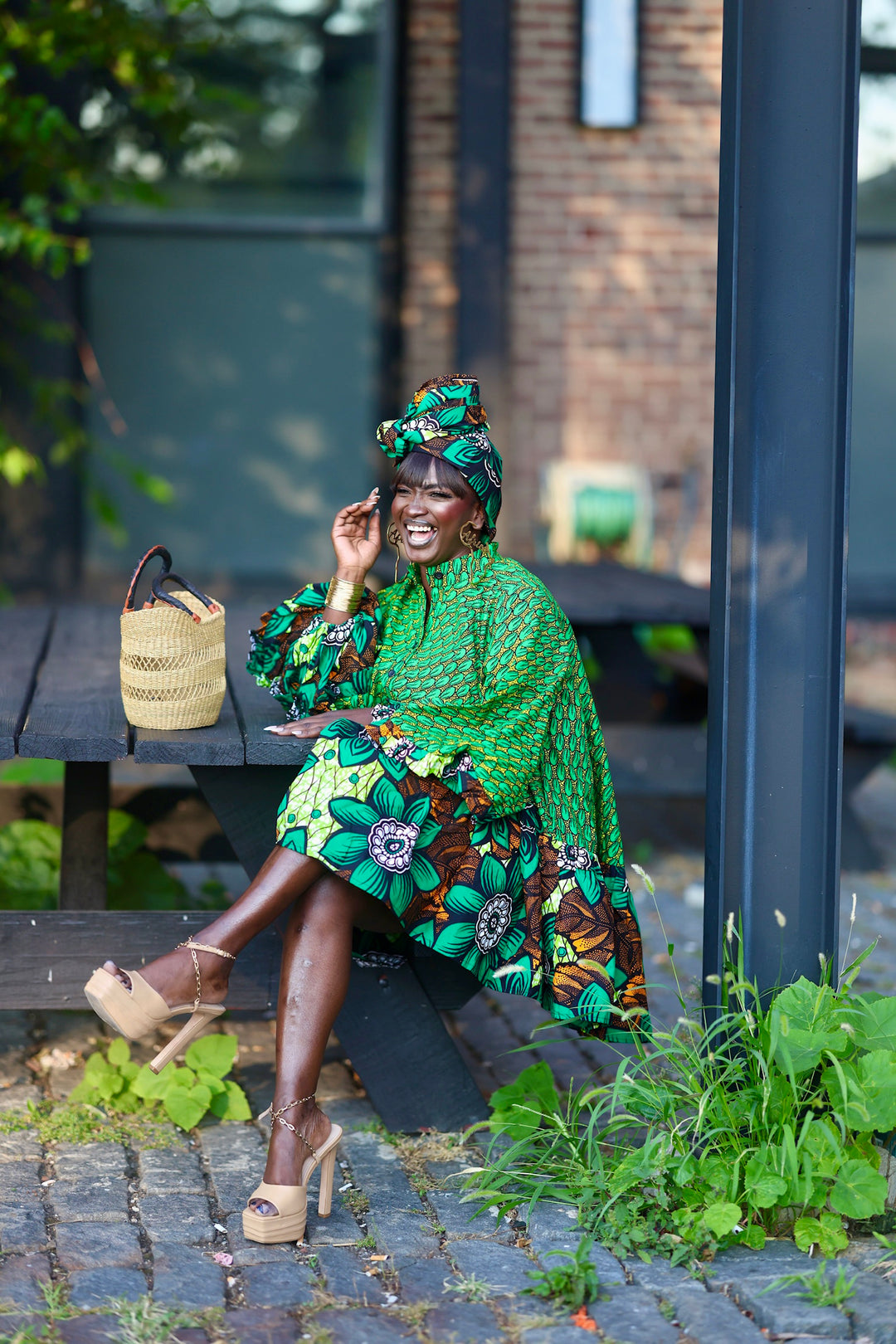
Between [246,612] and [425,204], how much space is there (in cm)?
301

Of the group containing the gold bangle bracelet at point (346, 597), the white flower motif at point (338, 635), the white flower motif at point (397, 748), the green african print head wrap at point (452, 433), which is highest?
the green african print head wrap at point (452, 433)

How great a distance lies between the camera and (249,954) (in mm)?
2826

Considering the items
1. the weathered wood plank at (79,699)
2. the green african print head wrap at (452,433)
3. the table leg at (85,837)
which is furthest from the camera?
the table leg at (85,837)

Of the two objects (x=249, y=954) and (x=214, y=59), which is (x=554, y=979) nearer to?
(x=249, y=954)

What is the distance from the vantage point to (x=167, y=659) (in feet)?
8.46

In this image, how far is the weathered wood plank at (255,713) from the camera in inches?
102

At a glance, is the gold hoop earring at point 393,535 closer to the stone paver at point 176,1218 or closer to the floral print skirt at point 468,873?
the floral print skirt at point 468,873

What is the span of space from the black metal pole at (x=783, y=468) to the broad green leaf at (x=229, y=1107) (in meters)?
1.04

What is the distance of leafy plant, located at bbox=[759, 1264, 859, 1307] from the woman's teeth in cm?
141

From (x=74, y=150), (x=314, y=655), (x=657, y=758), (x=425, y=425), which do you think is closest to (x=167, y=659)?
(x=314, y=655)

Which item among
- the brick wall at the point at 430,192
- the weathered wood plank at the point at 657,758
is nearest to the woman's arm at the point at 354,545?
the weathered wood plank at the point at 657,758

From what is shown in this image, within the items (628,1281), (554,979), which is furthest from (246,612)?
(628,1281)

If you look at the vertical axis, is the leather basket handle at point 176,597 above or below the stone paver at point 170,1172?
above

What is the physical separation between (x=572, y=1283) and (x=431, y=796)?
32.2 inches
